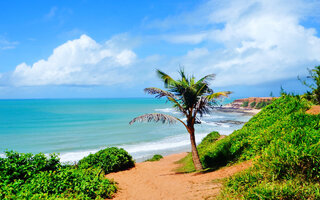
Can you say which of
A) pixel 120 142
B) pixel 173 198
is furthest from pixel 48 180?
pixel 120 142

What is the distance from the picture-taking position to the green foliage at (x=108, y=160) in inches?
457

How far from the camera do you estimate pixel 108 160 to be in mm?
11789

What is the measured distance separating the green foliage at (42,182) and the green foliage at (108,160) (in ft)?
12.1

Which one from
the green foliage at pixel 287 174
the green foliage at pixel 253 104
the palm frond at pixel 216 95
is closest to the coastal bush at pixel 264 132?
the green foliage at pixel 287 174

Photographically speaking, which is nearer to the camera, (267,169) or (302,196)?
(302,196)

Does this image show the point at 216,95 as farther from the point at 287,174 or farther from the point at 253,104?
the point at 253,104

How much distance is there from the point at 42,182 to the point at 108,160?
5.40 metres

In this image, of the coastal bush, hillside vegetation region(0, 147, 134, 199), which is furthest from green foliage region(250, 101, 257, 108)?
hillside vegetation region(0, 147, 134, 199)

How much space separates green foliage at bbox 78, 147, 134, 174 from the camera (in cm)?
1160

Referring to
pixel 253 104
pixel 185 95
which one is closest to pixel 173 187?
pixel 185 95

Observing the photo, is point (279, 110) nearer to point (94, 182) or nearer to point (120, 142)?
point (94, 182)

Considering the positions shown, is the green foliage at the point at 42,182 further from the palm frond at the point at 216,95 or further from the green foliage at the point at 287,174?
the palm frond at the point at 216,95

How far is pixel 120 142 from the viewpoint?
30.0m

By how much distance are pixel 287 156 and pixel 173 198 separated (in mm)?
3468
